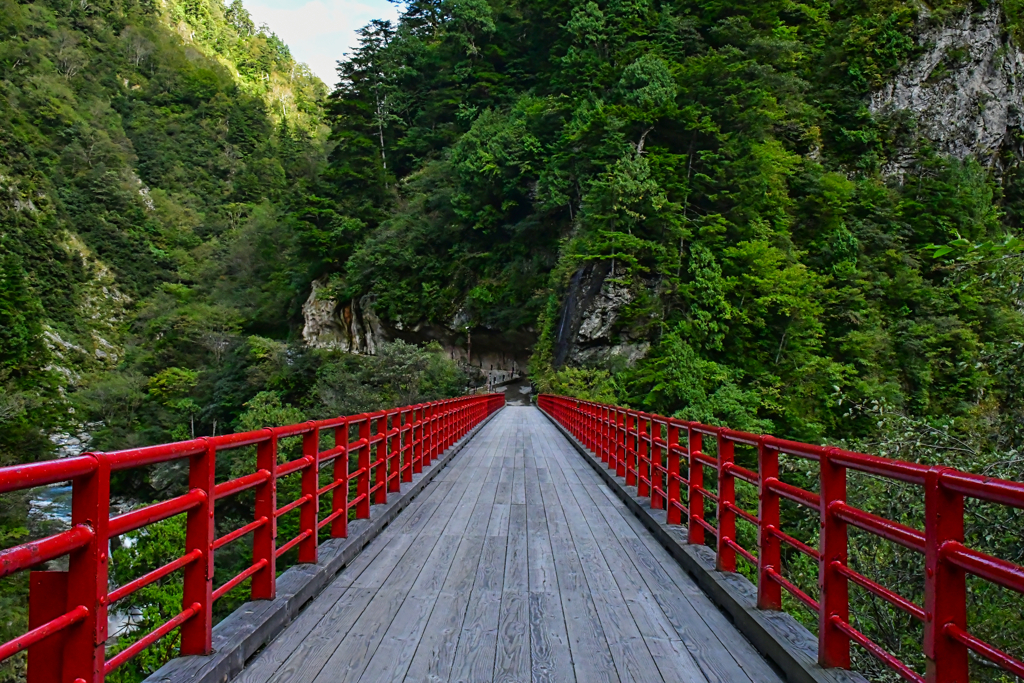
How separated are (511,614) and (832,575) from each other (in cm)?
200

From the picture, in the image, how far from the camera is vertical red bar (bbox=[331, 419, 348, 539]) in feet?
17.2

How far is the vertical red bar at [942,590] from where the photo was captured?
2094 millimetres

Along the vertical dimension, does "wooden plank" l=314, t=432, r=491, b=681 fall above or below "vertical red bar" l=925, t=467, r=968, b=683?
below

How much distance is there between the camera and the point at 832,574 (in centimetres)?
302

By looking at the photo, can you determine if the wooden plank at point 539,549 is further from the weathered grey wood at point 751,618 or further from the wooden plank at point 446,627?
the weathered grey wood at point 751,618

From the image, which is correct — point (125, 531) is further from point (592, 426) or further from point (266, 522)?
point (592, 426)

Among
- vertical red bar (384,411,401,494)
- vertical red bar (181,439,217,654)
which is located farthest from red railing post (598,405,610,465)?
vertical red bar (181,439,217,654)

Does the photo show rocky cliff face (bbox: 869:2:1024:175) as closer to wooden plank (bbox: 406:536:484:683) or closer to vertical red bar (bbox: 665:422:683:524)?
vertical red bar (bbox: 665:422:683:524)

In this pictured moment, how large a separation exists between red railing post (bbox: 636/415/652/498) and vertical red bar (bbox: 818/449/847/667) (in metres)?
4.75

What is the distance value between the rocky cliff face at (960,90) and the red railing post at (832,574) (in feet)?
156

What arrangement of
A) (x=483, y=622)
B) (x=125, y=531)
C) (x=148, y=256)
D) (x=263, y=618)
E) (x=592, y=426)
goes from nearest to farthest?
(x=125, y=531) < (x=263, y=618) < (x=483, y=622) < (x=592, y=426) < (x=148, y=256)

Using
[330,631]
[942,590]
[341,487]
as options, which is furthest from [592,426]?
[942,590]

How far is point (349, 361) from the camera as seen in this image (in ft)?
120

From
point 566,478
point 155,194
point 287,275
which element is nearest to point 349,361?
point 287,275
